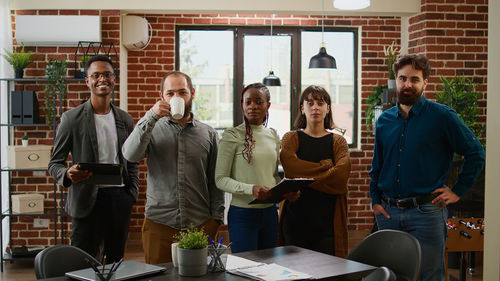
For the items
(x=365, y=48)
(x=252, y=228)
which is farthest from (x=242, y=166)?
(x=365, y=48)

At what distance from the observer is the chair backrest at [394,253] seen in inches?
99.0

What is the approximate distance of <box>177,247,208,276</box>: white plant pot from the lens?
7.11ft

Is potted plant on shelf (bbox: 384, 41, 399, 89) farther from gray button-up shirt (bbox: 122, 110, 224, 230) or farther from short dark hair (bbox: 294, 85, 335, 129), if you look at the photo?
gray button-up shirt (bbox: 122, 110, 224, 230)

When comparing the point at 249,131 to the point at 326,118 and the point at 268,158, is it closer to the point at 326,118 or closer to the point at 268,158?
the point at 268,158

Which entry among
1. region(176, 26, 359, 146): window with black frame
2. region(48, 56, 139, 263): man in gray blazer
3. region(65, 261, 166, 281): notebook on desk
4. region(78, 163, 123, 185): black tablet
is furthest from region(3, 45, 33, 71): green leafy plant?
region(65, 261, 166, 281): notebook on desk

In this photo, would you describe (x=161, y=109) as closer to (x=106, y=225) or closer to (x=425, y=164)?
(x=106, y=225)

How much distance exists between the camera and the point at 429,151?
2852 mm

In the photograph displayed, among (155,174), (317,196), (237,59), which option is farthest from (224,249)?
(237,59)

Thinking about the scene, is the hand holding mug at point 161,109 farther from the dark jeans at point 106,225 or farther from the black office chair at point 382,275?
the black office chair at point 382,275

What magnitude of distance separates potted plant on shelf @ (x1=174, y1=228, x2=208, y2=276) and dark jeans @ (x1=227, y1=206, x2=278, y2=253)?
2.34ft

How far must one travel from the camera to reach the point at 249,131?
3107 millimetres

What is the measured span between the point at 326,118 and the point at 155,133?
1.03 m

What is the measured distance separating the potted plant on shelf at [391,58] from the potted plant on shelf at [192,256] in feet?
12.7

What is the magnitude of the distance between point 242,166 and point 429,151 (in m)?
0.97
